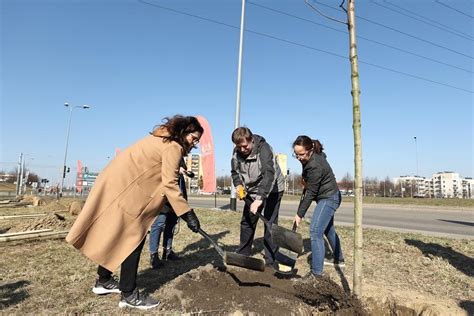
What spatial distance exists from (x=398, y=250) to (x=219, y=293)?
11.6 ft

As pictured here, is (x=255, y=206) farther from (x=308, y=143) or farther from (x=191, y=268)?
(x=191, y=268)

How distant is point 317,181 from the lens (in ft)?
13.8

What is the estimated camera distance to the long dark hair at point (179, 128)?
339 centimetres

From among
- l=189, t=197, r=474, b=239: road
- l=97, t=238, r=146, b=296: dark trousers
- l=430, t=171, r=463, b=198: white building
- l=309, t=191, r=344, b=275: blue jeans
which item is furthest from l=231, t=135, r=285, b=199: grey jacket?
l=430, t=171, r=463, b=198: white building

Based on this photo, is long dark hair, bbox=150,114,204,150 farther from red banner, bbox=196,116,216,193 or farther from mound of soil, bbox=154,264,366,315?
red banner, bbox=196,116,216,193

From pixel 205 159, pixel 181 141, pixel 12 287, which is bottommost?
pixel 12 287

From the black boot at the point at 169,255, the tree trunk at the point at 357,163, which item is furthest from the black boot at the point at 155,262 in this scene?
the tree trunk at the point at 357,163

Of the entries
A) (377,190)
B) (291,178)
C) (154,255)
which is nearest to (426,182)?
(377,190)

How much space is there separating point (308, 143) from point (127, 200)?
2.11m

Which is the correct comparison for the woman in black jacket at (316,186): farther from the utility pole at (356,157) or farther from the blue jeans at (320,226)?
the utility pole at (356,157)

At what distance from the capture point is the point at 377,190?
313ft

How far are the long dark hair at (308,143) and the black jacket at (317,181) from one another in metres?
0.08

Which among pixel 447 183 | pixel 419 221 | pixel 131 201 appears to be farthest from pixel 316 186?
pixel 447 183

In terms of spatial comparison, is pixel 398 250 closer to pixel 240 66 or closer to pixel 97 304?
pixel 97 304
